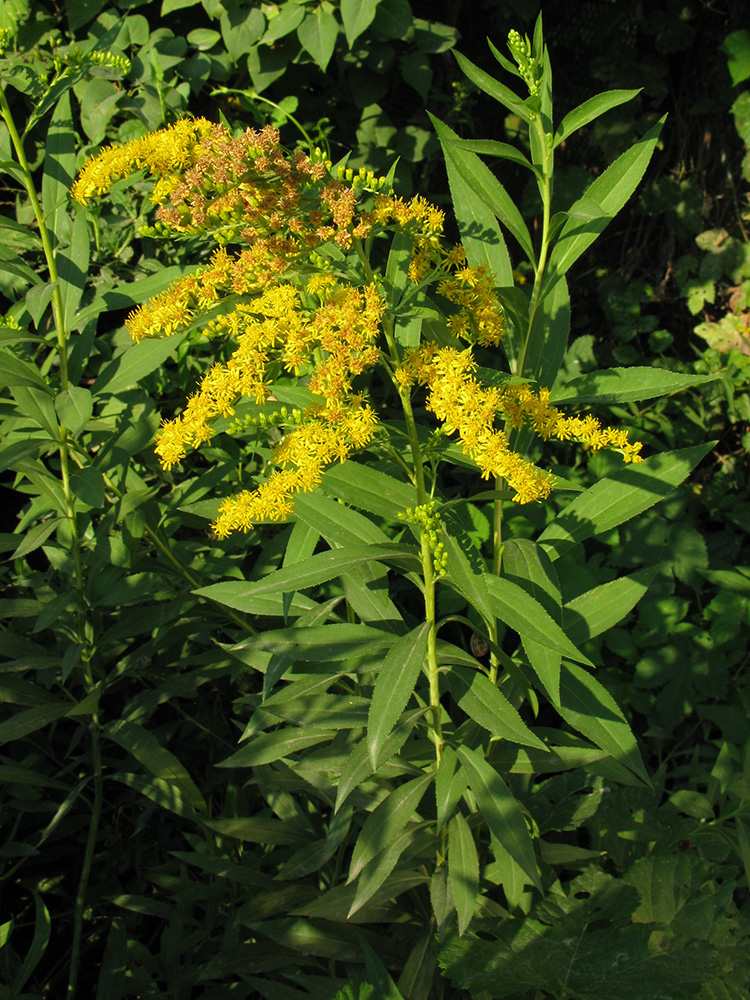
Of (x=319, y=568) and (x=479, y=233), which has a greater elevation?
(x=479, y=233)

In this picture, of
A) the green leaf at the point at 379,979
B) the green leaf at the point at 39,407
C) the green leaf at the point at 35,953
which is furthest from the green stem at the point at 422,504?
the green leaf at the point at 35,953

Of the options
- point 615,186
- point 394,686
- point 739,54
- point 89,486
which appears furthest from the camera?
point 739,54

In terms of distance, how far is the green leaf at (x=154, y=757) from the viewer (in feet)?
5.89

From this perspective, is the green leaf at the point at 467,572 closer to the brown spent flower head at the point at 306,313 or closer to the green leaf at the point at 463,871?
the brown spent flower head at the point at 306,313

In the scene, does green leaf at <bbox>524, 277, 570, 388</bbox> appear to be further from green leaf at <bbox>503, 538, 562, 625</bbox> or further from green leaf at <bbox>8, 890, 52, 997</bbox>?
green leaf at <bbox>8, 890, 52, 997</bbox>

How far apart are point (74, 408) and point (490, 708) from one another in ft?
3.33

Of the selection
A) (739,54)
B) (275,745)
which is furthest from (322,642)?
(739,54)

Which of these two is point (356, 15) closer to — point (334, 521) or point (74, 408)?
point (74, 408)

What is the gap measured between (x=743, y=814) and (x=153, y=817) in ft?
5.71

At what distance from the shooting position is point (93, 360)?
2.58 m

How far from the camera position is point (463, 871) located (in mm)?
1428

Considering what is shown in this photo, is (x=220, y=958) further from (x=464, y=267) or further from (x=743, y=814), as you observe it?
(x=464, y=267)

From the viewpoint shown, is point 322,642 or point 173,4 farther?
point 173,4

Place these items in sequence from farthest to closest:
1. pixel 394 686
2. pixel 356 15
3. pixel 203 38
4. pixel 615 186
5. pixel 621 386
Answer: pixel 203 38
pixel 356 15
pixel 615 186
pixel 621 386
pixel 394 686
